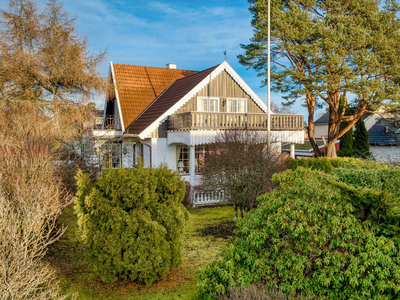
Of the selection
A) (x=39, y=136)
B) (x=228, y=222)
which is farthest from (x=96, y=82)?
(x=228, y=222)

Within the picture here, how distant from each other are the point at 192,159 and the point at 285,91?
43.1 feet

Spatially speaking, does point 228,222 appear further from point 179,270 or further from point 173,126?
point 173,126

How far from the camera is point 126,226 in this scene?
6082mm

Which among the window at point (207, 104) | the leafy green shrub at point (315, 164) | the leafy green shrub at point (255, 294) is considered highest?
the window at point (207, 104)

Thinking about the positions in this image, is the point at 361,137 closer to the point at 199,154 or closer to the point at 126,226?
the point at 199,154

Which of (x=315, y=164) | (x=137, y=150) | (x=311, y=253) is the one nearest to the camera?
(x=311, y=253)

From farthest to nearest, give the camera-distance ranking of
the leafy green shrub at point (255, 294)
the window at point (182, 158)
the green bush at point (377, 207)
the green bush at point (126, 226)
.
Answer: the window at point (182, 158)
the green bush at point (126, 226)
the green bush at point (377, 207)
the leafy green shrub at point (255, 294)

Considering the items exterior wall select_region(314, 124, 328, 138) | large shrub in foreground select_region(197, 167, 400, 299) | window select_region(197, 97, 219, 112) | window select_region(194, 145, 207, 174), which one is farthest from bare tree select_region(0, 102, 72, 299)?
exterior wall select_region(314, 124, 328, 138)

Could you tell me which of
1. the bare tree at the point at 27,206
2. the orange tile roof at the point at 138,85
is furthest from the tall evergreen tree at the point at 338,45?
the bare tree at the point at 27,206

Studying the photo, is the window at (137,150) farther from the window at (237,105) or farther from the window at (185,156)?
the window at (237,105)

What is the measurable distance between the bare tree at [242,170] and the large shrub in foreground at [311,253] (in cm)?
479

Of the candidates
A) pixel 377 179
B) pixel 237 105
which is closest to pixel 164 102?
pixel 237 105

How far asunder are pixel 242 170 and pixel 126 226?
5.74 m

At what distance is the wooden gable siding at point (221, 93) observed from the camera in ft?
54.9
